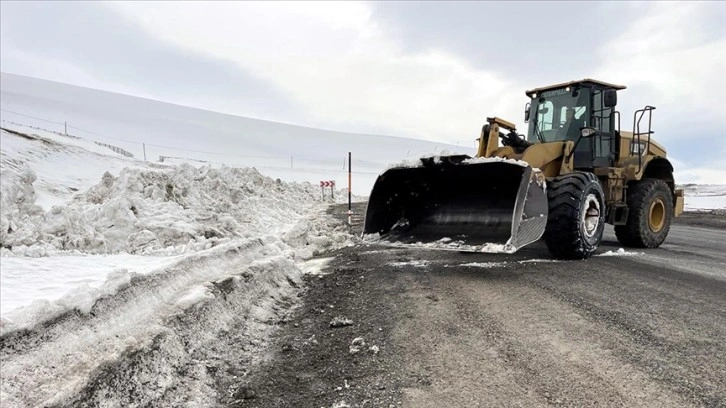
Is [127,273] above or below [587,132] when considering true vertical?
below

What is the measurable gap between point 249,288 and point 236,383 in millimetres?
1460

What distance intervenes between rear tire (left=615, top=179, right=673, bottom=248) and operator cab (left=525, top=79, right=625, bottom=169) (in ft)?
2.34

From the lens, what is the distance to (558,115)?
7.19 meters

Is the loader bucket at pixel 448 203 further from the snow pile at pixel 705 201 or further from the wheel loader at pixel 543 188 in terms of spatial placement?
the snow pile at pixel 705 201

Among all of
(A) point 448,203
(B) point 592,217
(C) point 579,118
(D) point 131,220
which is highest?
(C) point 579,118

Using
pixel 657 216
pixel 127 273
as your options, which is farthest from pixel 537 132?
pixel 127 273

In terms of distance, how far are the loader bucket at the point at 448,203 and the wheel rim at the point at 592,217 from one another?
0.92 meters

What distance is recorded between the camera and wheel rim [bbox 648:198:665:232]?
781 centimetres

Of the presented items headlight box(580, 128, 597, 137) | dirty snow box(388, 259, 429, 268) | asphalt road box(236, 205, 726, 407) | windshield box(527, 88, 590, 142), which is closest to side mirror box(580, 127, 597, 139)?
headlight box(580, 128, 597, 137)

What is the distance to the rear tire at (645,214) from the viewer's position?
286 inches

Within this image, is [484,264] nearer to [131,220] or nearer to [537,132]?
[537,132]

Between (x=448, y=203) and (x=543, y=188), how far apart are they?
1762mm

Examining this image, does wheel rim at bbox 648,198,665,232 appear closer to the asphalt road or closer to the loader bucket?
the asphalt road

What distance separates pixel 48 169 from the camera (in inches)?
496
